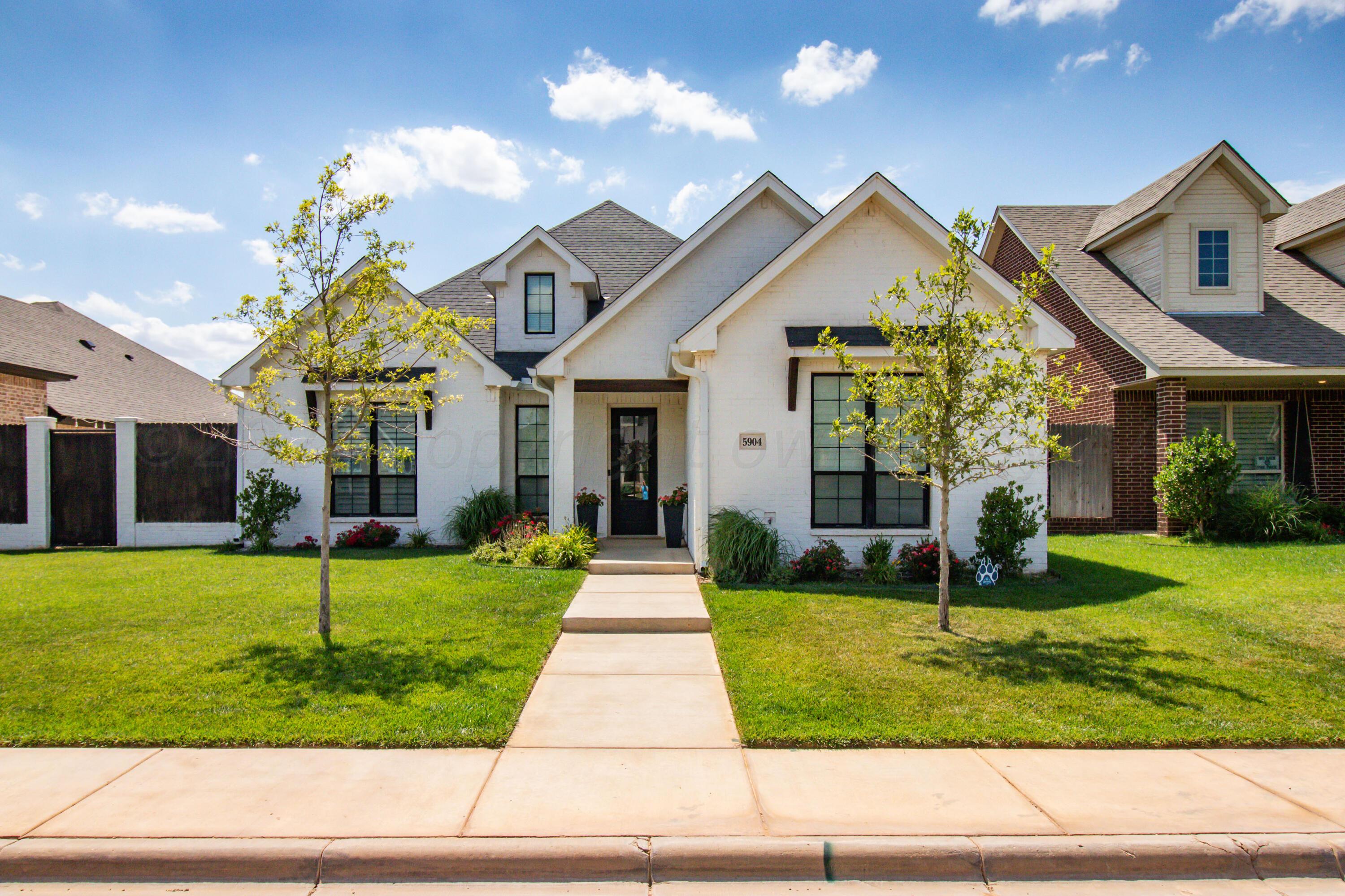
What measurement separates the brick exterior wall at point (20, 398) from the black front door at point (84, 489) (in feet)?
13.4

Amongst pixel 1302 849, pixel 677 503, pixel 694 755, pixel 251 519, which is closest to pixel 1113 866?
pixel 1302 849

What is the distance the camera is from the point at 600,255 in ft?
55.1

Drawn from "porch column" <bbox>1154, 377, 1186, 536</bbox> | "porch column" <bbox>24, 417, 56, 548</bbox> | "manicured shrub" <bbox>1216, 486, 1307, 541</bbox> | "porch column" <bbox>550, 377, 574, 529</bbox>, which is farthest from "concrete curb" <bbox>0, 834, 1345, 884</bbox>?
"porch column" <bbox>24, 417, 56, 548</bbox>

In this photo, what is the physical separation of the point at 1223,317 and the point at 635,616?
565 inches

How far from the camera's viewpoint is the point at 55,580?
1003cm

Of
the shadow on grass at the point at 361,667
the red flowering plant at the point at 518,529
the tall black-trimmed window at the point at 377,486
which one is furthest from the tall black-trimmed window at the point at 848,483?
the tall black-trimmed window at the point at 377,486

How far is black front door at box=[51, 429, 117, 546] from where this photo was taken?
535 inches

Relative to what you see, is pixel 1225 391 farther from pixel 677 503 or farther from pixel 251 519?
pixel 251 519

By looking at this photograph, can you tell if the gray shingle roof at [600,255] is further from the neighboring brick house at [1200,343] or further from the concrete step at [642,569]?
the neighboring brick house at [1200,343]

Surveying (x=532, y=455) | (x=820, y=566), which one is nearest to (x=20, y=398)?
(x=532, y=455)

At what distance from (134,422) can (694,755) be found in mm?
13548

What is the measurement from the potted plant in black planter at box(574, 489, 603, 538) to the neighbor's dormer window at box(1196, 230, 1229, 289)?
13209 millimetres

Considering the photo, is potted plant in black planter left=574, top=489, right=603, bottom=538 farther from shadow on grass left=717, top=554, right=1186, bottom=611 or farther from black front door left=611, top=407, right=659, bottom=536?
shadow on grass left=717, top=554, right=1186, bottom=611

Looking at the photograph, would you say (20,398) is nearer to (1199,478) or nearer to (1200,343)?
(1199,478)
